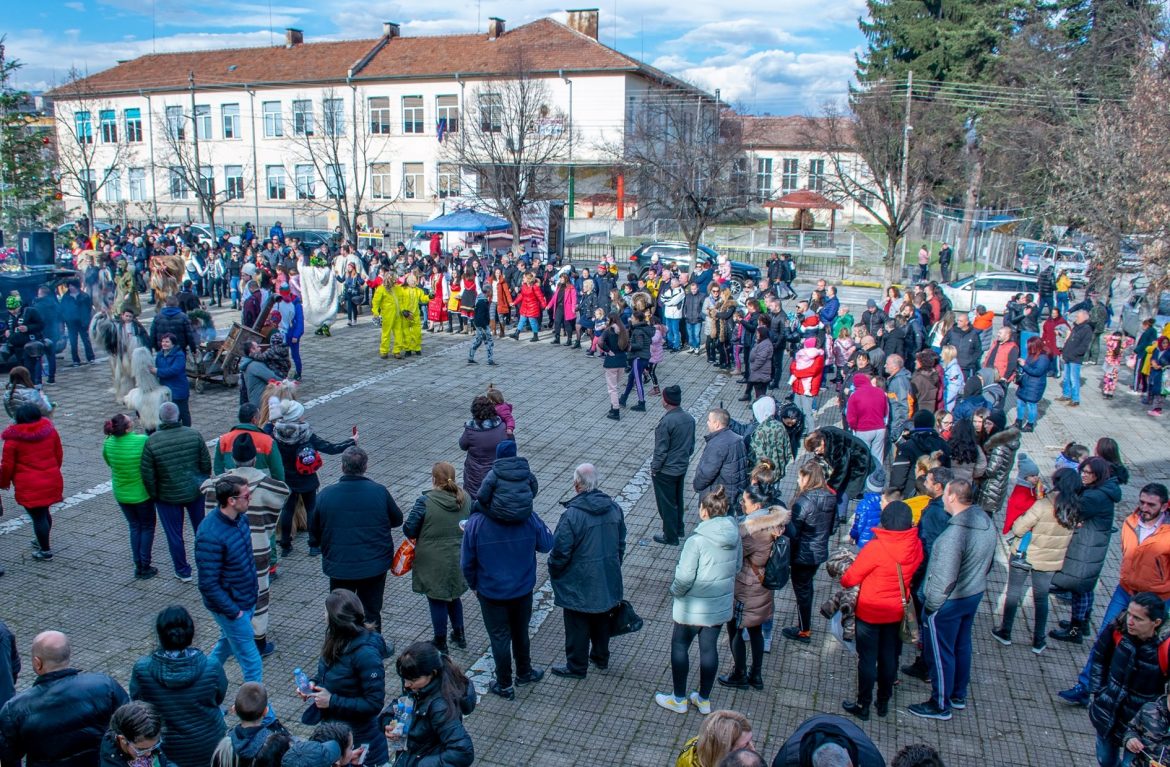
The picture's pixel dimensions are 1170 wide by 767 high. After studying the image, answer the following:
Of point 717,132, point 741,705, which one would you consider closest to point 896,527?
point 741,705

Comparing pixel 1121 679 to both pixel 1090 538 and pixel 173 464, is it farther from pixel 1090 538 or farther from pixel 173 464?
pixel 173 464

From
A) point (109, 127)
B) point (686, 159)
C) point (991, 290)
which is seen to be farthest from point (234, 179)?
point (991, 290)

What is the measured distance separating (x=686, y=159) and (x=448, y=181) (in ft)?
64.2

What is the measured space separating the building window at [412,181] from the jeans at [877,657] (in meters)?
45.0

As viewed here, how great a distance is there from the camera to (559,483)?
10.2 meters

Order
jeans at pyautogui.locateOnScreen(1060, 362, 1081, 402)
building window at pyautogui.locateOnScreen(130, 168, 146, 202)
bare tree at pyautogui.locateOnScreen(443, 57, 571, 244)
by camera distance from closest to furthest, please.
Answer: jeans at pyautogui.locateOnScreen(1060, 362, 1081, 402)
bare tree at pyautogui.locateOnScreen(443, 57, 571, 244)
building window at pyautogui.locateOnScreen(130, 168, 146, 202)

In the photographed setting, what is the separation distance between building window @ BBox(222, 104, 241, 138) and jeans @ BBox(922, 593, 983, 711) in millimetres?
51974

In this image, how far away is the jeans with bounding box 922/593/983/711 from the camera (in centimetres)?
568

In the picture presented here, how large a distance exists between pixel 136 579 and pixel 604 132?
128ft

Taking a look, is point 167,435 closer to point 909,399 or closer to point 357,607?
point 357,607

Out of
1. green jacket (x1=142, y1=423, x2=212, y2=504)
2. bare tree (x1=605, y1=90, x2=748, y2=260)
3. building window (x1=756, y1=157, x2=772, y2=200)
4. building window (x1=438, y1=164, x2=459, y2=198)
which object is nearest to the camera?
green jacket (x1=142, y1=423, x2=212, y2=504)

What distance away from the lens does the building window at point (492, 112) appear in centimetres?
3881

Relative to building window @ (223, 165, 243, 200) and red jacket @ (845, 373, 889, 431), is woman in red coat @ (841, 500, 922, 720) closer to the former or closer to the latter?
red jacket @ (845, 373, 889, 431)

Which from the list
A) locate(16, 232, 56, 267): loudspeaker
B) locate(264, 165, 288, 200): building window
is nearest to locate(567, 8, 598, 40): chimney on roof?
locate(264, 165, 288, 200): building window
